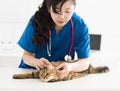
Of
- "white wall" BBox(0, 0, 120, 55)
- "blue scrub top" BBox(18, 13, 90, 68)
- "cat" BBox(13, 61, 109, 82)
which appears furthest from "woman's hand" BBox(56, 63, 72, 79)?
"white wall" BBox(0, 0, 120, 55)

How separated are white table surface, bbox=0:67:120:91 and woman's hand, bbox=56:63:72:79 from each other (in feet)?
0.09

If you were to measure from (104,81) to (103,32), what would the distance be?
0.96m

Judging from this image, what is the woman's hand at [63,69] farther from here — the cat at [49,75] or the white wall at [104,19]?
the white wall at [104,19]

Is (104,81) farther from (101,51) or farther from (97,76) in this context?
(101,51)

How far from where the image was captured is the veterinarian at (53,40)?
3.22ft

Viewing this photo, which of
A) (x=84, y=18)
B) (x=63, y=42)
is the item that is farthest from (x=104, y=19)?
(x=63, y=42)

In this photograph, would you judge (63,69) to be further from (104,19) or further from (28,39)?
(104,19)

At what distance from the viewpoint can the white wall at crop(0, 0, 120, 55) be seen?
1.70 m

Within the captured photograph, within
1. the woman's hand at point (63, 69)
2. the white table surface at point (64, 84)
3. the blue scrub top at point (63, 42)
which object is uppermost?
the blue scrub top at point (63, 42)

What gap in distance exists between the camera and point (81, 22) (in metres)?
1.03

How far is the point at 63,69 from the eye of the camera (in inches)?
34.5

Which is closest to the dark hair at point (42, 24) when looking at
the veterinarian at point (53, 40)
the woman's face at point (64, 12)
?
the veterinarian at point (53, 40)

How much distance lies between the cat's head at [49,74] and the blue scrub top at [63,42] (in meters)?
0.17

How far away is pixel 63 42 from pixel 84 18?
76cm
